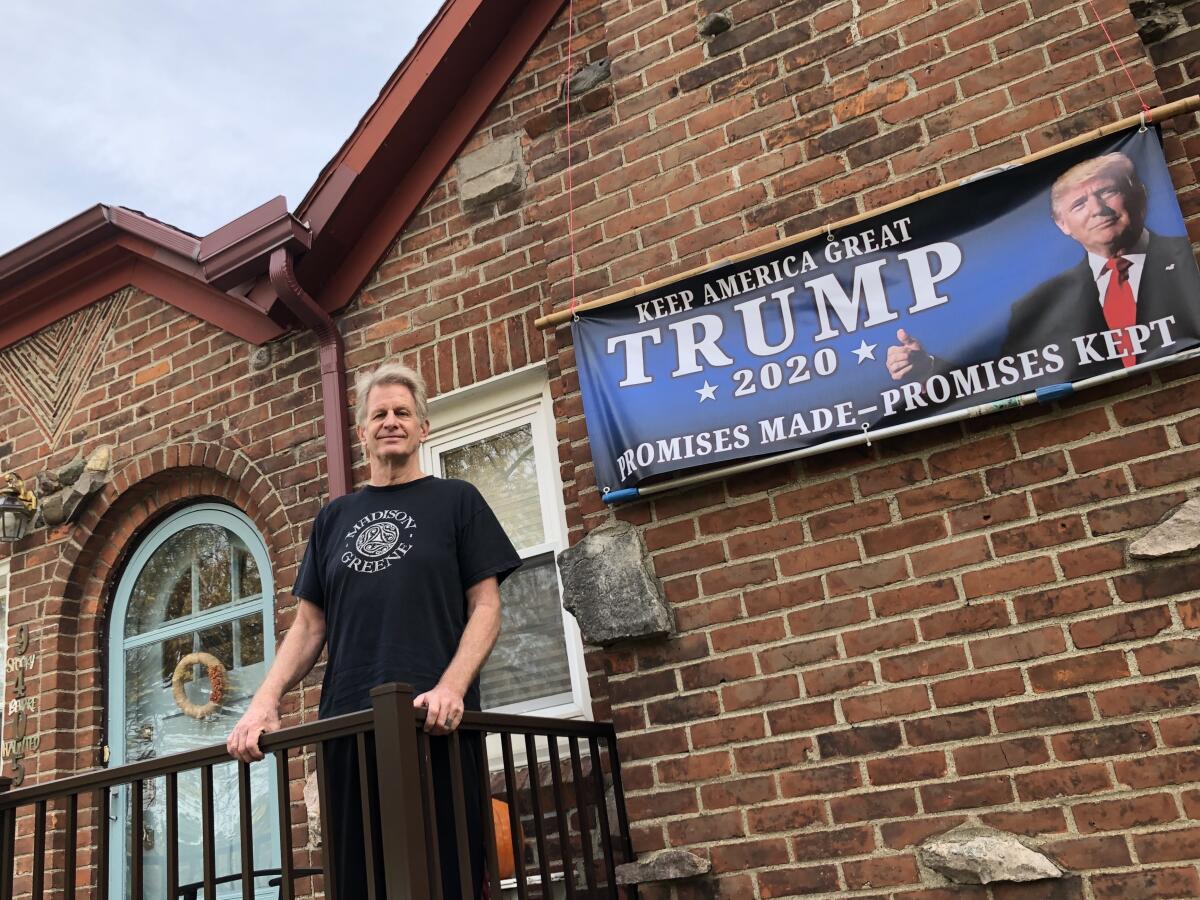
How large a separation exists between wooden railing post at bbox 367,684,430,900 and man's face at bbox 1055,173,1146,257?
203 centimetres

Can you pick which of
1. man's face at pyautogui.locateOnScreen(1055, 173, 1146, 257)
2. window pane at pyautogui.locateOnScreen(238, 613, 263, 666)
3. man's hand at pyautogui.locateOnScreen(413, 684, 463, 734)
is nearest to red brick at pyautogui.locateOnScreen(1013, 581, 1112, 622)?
man's face at pyautogui.locateOnScreen(1055, 173, 1146, 257)

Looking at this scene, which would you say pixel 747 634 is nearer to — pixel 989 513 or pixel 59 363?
pixel 989 513

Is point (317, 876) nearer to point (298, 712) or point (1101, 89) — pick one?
point (298, 712)

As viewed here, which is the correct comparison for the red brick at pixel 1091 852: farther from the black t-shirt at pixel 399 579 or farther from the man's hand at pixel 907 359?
the black t-shirt at pixel 399 579

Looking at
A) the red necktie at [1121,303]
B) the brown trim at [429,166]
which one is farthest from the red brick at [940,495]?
the brown trim at [429,166]

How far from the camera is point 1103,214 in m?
2.74

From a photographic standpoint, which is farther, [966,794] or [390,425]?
[390,425]

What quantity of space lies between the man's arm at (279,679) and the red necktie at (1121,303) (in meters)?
2.16

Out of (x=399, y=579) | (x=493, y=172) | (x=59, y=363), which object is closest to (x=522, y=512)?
(x=493, y=172)

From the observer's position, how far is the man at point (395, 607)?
245 centimetres

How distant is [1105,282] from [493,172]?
2.51 metres

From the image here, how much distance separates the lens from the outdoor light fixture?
5.06m

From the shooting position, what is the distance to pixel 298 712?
4148mm

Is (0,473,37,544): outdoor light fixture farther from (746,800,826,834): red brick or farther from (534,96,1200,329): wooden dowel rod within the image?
(746,800,826,834): red brick
